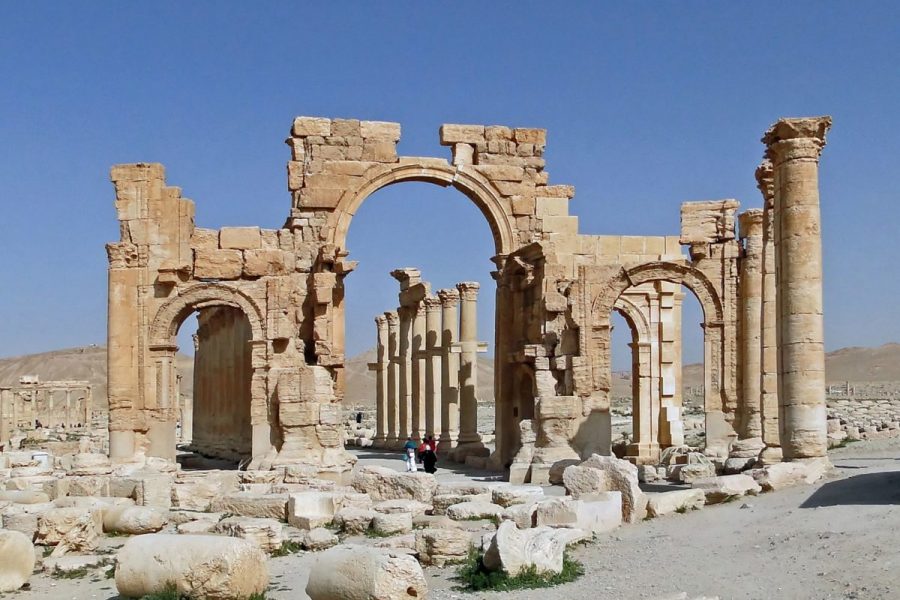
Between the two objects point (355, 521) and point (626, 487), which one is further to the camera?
point (355, 521)

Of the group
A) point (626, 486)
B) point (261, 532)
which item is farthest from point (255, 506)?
point (626, 486)

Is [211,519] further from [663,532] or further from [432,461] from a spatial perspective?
[432,461]

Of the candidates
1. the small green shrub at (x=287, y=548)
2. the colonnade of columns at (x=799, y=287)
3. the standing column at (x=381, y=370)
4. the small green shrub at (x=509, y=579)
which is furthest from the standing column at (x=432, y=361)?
the small green shrub at (x=509, y=579)

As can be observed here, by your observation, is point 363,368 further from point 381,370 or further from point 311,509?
point 311,509

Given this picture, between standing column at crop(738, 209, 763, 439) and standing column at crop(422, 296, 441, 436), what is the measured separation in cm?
1009

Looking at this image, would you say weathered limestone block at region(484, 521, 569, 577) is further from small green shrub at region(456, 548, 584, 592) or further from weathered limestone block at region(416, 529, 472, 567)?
weathered limestone block at region(416, 529, 472, 567)

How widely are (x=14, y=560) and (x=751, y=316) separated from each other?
1652cm

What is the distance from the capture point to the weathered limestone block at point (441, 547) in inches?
460

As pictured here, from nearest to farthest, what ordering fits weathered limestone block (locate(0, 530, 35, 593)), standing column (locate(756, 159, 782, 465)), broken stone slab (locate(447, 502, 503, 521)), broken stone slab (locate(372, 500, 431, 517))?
weathered limestone block (locate(0, 530, 35, 593)), broken stone slab (locate(447, 502, 503, 521)), broken stone slab (locate(372, 500, 431, 517)), standing column (locate(756, 159, 782, 465))

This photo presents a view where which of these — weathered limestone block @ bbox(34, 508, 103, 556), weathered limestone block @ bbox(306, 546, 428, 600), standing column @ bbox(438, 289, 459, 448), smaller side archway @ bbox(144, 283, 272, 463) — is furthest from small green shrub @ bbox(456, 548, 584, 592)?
standing column @ bbox(438, 289, 459, 448)

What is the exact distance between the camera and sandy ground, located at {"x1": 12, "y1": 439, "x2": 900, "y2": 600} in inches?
380

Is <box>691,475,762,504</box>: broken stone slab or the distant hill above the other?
the distant hill

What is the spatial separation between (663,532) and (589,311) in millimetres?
10488

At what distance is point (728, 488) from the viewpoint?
14719 millimetres
